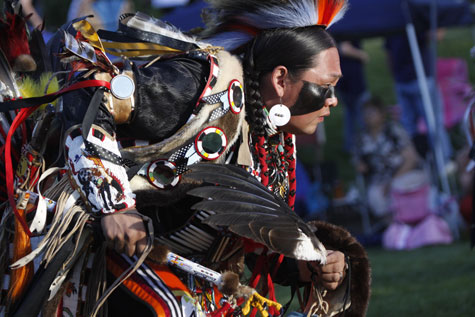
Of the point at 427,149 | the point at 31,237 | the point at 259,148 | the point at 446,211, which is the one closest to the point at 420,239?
the point at 446,211

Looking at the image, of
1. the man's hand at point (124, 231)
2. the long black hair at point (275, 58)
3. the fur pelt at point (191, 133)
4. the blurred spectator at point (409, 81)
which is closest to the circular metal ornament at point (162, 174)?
the fur pelt at point (191, 133)

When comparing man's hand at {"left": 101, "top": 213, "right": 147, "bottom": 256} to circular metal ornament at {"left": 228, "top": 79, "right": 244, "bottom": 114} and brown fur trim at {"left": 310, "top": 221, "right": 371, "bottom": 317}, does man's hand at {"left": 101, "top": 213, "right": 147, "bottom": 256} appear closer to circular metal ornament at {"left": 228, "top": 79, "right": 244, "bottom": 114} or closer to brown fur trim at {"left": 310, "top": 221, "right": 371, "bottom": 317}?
circular metal ornament at {"left": 228, "top": 79, "right": 244, "bottom": 114}

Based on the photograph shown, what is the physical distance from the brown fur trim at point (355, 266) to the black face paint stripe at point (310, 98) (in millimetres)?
451

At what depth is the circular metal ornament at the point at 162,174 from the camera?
7.88 feet

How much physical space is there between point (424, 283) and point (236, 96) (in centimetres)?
357

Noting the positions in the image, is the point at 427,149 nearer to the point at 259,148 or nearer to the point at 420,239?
the point at 420,239

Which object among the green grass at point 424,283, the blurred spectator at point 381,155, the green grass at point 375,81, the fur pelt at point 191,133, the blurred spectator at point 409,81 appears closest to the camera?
the fur pelt at point 191,133

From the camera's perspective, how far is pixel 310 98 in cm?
260

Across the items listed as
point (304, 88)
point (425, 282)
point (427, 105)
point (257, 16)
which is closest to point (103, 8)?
point (427, 105)

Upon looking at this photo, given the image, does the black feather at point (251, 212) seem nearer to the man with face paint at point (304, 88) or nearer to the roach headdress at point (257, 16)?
the man with face paint at point (304, 88)

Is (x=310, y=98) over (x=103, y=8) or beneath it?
over

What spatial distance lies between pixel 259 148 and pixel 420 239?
5656 mm

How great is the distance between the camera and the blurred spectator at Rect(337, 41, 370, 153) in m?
10.4

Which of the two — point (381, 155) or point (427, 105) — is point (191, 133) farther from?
point (381, 155)
